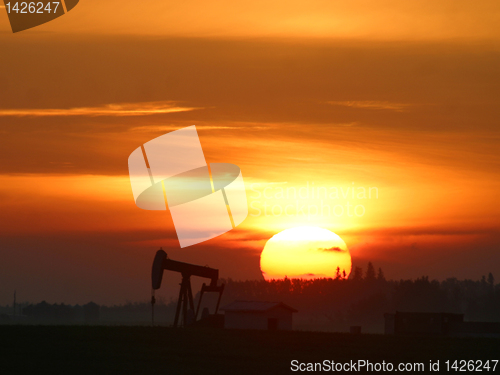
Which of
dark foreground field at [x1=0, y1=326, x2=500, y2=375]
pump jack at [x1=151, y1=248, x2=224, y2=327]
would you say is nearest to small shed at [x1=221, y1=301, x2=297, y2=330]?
pump jack at [x1=151, y1=248, x2=224, y2=327]

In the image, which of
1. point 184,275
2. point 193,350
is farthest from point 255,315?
point 193,350

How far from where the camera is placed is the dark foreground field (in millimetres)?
23391

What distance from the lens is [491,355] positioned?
28.7 m

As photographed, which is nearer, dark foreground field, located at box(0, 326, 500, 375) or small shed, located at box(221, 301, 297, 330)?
dark foreground field, located at box(0, 326, 500, 375)

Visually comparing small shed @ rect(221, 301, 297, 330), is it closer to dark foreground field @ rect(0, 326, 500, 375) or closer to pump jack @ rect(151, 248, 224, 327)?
pump jack @ rect(151, 248, 224, 327)

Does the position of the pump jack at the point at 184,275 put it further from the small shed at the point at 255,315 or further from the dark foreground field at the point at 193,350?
the small shed at the point at 255,315

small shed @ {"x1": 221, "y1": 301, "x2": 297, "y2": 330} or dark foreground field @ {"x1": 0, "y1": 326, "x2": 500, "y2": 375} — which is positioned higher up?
small shed @ {"x1": 221, "y1": 301, "x2": 297, "y2": 330}

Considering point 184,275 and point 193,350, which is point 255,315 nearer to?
point 184,275

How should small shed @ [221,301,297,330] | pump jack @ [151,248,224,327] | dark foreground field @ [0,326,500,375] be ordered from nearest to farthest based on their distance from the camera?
1. dark foreground field @ [0,326,500,375]
2. pump jack @ [151,248,224,327]
3. small shed @ [221,301,297,330]

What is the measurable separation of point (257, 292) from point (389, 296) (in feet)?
95.2

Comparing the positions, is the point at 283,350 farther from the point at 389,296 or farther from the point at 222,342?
the point at 389,296

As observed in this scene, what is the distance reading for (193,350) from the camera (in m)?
27.8

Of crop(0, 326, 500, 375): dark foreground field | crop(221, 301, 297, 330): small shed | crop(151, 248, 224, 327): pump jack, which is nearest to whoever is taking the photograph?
crop(0, 326, 500, 375): dark foreground field

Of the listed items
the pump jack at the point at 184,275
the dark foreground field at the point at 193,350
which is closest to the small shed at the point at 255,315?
the pump jack at the point at 184,275
